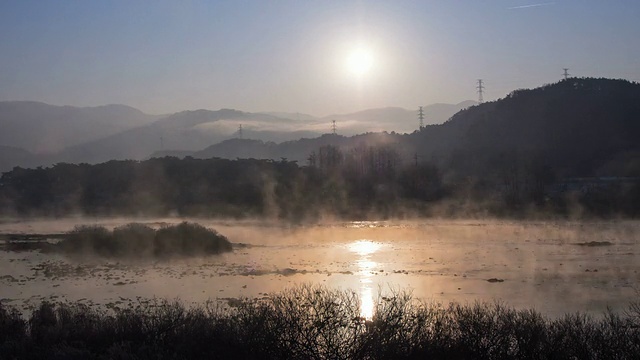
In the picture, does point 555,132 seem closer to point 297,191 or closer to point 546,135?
point 546,135

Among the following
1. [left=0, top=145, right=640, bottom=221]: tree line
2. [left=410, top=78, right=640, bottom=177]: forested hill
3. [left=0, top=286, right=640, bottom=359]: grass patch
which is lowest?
[left=0, top=286, right=640, bottom=359]: grass patch

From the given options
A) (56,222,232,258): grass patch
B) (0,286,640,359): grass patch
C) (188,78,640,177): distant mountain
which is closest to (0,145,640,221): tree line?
(188,78,640,177): distant mountain

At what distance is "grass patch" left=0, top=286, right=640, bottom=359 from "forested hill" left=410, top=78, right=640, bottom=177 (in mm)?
47754

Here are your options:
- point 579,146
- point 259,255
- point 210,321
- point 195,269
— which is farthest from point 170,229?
point 579,146

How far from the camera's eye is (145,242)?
109 ft

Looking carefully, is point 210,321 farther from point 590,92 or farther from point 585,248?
point 590,92

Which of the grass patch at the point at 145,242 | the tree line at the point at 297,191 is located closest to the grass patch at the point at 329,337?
the grass patch at the point at 145,242

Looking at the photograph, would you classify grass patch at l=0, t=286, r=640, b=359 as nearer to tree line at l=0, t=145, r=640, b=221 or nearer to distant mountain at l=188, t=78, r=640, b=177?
tree line at l=0, t=145, r=640, b=221

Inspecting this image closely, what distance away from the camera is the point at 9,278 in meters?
23.1

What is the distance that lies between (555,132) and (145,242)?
52581mm

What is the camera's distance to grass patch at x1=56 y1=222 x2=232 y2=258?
32125 millimetres

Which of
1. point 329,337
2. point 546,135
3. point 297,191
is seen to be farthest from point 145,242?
point 546,135

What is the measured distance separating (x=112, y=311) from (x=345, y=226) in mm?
27910

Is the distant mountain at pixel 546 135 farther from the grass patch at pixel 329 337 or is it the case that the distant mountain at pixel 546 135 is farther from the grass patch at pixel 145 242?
the grass patch at pixel 329 337
